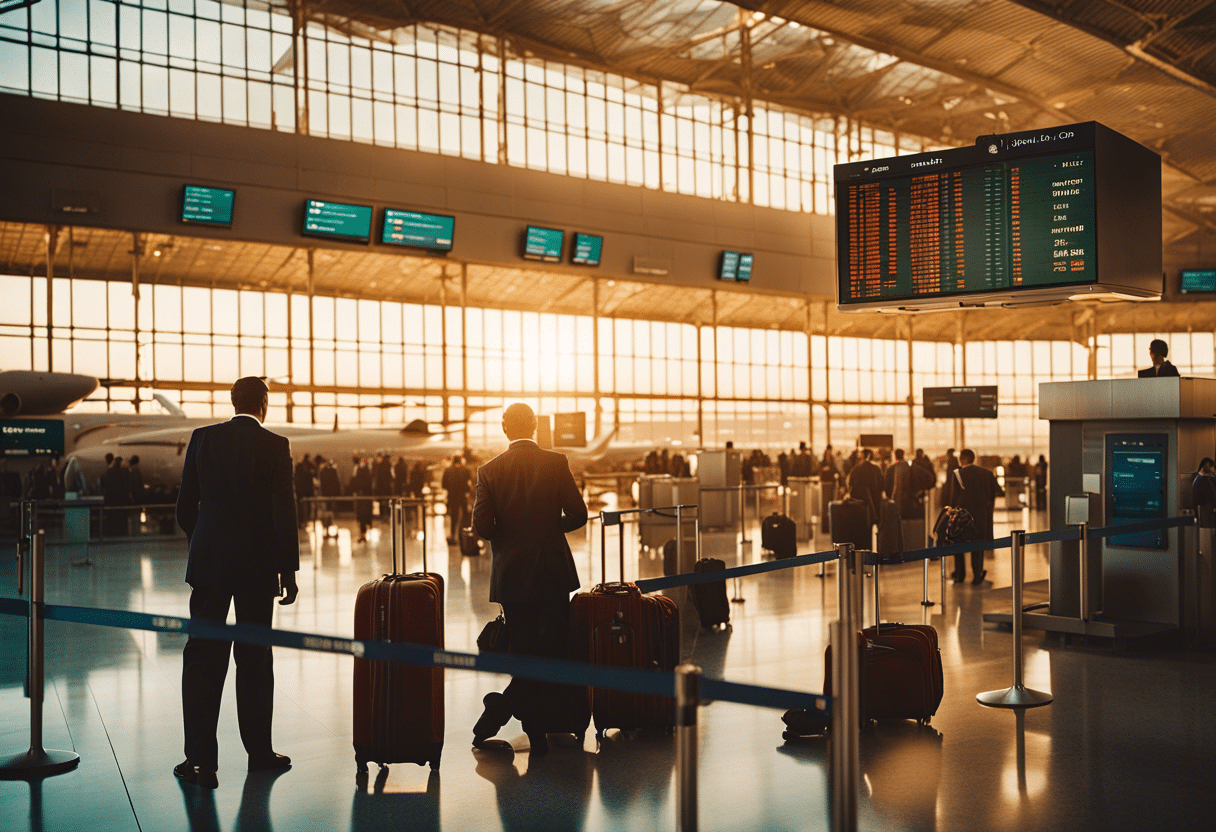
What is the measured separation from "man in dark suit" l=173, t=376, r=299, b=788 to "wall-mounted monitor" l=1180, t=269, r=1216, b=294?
142 ft

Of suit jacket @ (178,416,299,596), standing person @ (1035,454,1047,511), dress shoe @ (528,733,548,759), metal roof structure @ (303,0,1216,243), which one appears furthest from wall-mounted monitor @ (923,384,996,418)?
suit jacket @ (178,416,299,596)

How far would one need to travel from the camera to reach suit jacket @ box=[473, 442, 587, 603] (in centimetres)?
480

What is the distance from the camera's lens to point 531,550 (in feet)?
15.8

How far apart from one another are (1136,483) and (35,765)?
7.89m

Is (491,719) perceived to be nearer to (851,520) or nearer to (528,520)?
(528,520)

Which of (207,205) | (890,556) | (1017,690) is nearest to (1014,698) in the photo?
(1017,690)

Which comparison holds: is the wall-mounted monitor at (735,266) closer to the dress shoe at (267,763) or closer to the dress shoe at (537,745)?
the dress shoe at (537,745)

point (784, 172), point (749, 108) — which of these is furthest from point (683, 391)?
point (749, 108)

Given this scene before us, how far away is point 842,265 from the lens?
8625mm

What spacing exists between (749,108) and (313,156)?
15564 millimetres

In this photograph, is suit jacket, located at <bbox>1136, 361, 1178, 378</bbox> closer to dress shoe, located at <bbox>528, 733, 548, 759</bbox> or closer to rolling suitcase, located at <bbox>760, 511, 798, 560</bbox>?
rolling suitcase, located at <bbox>760, 511, 798, 560</bbox>

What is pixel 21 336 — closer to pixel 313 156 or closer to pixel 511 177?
pixel 313 156

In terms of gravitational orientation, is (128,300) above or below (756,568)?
above

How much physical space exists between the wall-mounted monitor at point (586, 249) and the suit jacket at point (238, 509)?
23507 mm
